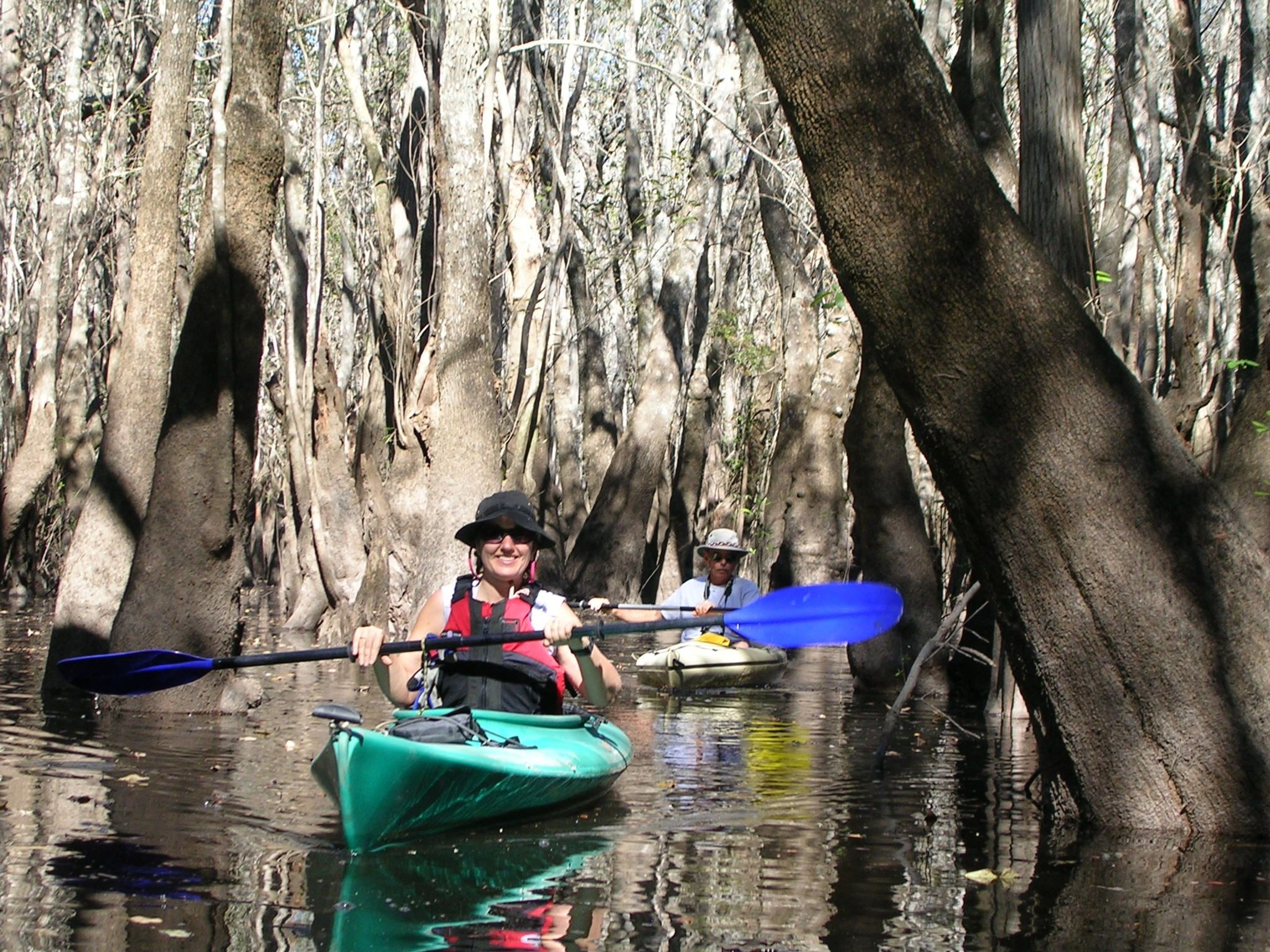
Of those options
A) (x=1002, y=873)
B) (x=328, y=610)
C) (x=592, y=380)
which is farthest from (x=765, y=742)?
(x=592, y=380)

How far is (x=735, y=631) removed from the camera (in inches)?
328

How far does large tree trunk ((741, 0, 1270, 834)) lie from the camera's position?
20.2ft

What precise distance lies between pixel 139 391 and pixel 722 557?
4.72m

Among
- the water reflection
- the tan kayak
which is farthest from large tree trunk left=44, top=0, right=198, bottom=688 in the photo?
the water reflection

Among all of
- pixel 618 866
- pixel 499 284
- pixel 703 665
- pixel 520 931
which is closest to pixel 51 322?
pixel 499 284

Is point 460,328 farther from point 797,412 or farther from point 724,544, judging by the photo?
point 797,412

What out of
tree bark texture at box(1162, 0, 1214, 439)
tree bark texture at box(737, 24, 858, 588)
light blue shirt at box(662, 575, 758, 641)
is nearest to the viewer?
tree bark texture at box(1162, 0, 1214, 439)

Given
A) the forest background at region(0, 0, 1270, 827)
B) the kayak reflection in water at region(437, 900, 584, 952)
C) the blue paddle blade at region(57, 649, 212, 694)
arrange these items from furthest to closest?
1. the forest background at region(0, 0, 1270, 827)
2. the blue paddle blade at region(57, 649, 212, 694)
3. the kayak reflection in water at region(437, 900, 584, 952)

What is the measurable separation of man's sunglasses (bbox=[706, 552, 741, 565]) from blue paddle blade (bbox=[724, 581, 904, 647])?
17.7 feet

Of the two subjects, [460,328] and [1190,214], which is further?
[460,328]

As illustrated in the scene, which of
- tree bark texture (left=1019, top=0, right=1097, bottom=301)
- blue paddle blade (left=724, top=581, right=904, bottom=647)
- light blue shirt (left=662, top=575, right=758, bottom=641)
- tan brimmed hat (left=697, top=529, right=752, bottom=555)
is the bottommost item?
blue paddle blade (left=724, top=581, right=904, bottom=647)

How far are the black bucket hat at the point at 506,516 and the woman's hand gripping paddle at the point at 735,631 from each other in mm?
472

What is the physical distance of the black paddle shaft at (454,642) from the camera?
7.09 metres

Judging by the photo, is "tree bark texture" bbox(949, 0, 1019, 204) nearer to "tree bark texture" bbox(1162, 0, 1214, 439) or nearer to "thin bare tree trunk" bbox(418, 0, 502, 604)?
"tree bark texture" bbox(1162, 0, 1214, 439)
